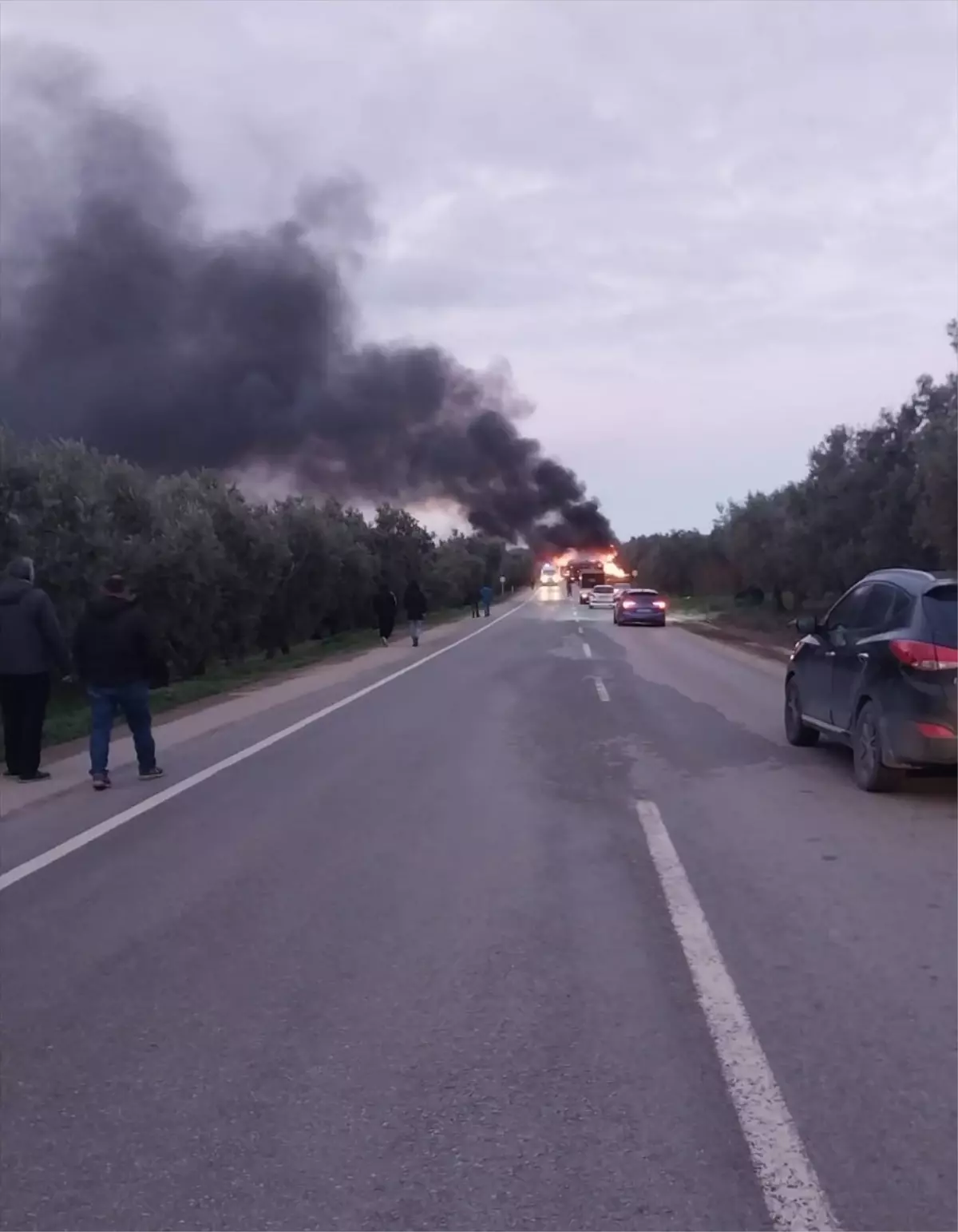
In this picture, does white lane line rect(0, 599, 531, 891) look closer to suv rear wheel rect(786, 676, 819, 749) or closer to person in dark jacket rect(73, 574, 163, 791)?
person in dark jacket rect(73, 574, 163, 791)

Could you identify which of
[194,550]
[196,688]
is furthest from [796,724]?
[194,550]

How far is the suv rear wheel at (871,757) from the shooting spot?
10523mm

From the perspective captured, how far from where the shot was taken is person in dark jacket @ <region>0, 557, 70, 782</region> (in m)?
11.1

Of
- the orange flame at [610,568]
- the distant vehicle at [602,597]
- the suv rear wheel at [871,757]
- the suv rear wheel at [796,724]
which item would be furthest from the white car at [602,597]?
the suv rear wheel at [871,757]

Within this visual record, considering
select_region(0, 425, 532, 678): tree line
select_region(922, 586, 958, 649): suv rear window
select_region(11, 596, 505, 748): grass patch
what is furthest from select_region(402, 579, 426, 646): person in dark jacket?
select_region(922, 586, 958, 649): suv rear window

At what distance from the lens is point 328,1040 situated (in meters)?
5.11

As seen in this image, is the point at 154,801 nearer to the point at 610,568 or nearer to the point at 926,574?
the point at 926,574

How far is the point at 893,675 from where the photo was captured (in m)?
10.3

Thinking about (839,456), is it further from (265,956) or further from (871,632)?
(265,956)

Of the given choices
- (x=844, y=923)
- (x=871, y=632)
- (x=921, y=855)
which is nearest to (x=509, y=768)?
(x=871, y=632)

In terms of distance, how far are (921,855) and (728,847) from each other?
1236mm

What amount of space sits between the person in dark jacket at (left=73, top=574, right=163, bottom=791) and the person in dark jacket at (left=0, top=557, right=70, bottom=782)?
218 mm

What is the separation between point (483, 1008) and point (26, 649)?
7.10 meters

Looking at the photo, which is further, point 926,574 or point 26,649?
point 26,649
